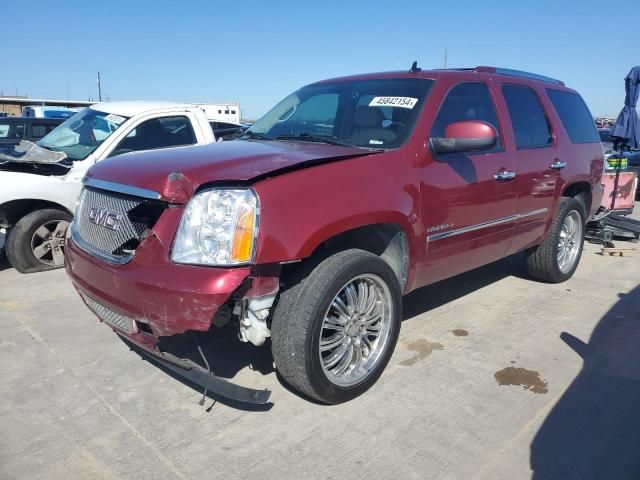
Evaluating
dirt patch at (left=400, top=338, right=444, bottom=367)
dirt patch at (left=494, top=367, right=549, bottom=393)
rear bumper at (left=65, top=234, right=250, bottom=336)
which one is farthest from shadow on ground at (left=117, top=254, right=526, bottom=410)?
dirt patch at (left=494, top=367, right=549, bottom=393)

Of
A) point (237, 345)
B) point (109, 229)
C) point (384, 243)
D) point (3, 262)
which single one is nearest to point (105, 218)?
point (109, 229)

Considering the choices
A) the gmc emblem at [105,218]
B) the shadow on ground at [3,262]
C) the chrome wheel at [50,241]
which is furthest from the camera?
the shadow on ground at [3,262]

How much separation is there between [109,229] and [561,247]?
4.39 m

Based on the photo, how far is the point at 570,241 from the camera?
5500 mm

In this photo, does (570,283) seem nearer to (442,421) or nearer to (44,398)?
(442,421)

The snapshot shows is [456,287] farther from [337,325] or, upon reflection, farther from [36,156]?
[36,156]

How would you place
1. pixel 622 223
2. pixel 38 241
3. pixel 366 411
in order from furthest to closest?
pixel 622 223, pixel 38 241, pixel 366 411

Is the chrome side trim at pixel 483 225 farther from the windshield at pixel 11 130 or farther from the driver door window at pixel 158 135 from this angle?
the windshield at pixel 11 130

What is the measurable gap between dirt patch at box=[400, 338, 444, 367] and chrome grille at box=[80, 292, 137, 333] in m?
1.81

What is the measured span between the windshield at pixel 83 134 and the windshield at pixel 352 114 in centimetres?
254

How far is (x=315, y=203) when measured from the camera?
8.92ft

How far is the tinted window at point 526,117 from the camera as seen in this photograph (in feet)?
14.1

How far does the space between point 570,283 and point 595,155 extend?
1330mm

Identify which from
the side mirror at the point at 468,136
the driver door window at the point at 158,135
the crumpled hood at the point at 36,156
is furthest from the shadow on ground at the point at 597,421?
the crumpled hood at the point at 36,156
